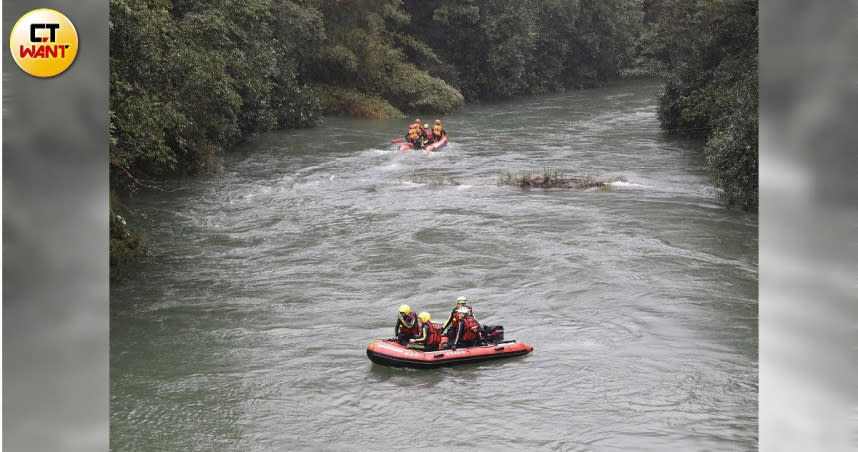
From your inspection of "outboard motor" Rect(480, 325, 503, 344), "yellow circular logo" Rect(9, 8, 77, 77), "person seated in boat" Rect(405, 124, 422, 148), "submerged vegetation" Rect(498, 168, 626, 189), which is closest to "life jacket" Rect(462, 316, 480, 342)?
"outboard motor" Rect(480, 325, 503, 344)

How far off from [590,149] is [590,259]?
606 inches

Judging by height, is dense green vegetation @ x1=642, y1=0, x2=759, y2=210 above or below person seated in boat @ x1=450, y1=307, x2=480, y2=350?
above

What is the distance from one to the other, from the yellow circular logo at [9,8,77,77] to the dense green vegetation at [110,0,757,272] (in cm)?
1127

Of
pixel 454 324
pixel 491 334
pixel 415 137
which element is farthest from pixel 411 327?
pixel 415 137

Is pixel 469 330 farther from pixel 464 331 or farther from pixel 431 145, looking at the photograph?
pixel 431 145

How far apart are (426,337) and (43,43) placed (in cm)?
1162

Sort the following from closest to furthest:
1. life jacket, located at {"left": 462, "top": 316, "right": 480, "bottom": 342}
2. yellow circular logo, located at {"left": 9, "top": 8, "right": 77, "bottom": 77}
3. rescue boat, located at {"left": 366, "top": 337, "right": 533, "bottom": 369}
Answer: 1. yellow circular logo, located at {"left": 9, "top": 8, "right": 77, "bottom": 77}
2. rescue boat, located at {"left": 366, "top": 337, "right": 533, "bottom": 369}
3. life jacket, located at {"left": 462, "top": 316, "right": 480, "bottom": 342}

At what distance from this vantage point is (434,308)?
16.8 metres

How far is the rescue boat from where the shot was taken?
46.3ft

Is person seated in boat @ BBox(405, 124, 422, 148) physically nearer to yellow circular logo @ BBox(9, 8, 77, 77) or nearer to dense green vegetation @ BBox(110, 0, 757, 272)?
dense green vegetation @ BBox(110, 0, 757, 272)

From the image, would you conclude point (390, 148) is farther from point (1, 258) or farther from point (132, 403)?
point (1, 258)

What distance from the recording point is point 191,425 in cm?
1184

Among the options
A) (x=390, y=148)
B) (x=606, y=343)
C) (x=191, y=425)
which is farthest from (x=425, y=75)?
(x=191, y=425)

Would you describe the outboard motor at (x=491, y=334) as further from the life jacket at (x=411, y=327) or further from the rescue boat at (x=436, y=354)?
the life jacket at (x=411, y=327)
